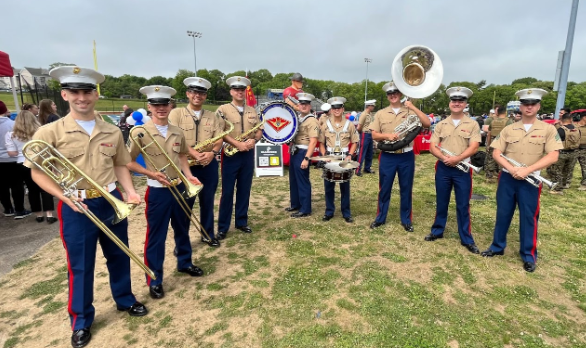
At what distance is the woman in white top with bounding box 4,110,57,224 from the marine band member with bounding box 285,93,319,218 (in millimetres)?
4624

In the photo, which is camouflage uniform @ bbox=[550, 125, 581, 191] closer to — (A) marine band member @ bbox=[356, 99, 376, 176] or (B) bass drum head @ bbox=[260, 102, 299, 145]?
(A) marine band member @ bbox=[356, 99, 376, 176]

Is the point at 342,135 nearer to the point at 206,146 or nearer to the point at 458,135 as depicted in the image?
the point at 458,135

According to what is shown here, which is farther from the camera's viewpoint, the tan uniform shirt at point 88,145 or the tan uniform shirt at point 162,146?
the tan uniform shirt at point 162,146

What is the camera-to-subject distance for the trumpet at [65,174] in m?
2.41

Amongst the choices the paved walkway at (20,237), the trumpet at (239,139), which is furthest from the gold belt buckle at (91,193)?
the paved walkway at (20,237)

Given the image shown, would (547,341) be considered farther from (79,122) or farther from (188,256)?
(79,122)

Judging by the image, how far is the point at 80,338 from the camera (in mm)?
2803

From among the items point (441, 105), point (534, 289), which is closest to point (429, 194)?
point (534, 289)

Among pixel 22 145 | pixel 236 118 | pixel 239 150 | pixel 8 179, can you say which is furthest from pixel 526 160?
pixel 8 179

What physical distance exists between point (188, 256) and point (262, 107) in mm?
2799

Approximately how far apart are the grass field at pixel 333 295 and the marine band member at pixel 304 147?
721 mm

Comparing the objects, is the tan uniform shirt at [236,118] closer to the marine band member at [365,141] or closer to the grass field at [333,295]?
the grass field at [333,295]

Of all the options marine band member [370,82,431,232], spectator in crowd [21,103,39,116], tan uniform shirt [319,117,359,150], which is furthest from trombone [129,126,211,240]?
spectator in crowd [21,103,39,116]

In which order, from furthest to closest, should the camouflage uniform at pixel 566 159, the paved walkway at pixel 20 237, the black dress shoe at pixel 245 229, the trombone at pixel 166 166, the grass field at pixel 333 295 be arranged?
1. the camouflage uniform at pixel 566 159
2. the black dress shoe at pixel 245 229
3. the paved walkway at pixel 20 237
4. the trombone at pixel 166 166
5. the grass field at pixel 333 295
